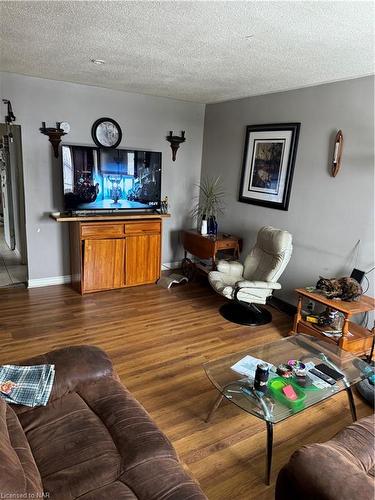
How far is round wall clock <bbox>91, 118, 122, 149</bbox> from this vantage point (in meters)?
4.25

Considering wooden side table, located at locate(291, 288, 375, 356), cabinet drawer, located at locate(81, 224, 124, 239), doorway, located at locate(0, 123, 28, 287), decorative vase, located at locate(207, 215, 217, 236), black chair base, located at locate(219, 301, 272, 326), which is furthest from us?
decorative vase, located at locate(207, 215, 217, 236)

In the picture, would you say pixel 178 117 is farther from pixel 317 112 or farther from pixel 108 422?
pixel 108 422

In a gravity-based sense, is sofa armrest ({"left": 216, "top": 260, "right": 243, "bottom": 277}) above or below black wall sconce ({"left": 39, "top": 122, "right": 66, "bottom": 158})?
below

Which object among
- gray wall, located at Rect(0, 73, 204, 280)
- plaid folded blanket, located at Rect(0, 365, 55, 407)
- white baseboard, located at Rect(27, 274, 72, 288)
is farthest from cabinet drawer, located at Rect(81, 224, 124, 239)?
plaid folded blanket, located at Rect(0, 365, 55, 407)

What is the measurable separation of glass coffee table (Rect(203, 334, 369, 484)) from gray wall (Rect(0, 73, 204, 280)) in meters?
2.87

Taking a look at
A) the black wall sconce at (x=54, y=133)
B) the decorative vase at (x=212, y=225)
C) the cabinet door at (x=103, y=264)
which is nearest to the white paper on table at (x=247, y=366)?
the cabinet door at (x=103, y=264)

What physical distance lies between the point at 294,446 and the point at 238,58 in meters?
2.77

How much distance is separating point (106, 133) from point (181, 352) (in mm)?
2888

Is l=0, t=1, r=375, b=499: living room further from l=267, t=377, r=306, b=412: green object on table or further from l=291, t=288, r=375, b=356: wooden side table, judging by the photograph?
l=267, t=377, r=306, b=412: green object on table

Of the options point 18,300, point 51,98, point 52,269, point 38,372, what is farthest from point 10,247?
point 38,372

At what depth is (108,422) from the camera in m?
1.57

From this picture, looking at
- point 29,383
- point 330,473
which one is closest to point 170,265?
point 29,383

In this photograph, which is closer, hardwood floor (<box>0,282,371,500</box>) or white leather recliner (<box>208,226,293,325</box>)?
hardwood floor (<box>0,282,371,500</box>)

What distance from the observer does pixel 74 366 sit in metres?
1.86
